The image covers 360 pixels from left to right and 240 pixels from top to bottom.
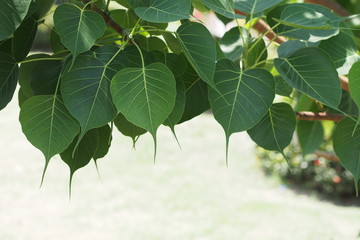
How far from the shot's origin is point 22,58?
532 millimetres

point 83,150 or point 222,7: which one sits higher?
point 222,7

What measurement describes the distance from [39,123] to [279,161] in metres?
4.96

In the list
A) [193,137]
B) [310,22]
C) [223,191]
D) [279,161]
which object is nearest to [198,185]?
[223,191]

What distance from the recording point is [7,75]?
518 mm

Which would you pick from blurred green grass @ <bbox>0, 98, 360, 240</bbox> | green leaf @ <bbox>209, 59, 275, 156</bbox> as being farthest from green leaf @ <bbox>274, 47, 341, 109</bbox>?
blurred green grass @ <bbox>0, 98, 360, 240</bbox>

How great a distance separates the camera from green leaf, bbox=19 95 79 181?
18.9 inches

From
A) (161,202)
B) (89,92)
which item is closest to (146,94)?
(89,92)

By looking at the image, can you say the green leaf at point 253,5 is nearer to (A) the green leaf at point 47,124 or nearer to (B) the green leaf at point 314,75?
(B) the green leaf at point 314,75

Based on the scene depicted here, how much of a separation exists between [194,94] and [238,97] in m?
0.06

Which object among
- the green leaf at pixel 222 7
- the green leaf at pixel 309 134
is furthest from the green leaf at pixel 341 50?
the green leaf at pixel 309 134

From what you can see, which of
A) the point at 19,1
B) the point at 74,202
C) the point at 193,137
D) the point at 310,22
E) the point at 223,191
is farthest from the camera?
the point at 193,137

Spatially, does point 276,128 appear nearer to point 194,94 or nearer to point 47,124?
point 194,94

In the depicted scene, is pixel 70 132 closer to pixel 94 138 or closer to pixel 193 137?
pixel 94 138

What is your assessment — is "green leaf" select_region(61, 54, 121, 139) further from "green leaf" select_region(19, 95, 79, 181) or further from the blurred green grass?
the blurred green grass
